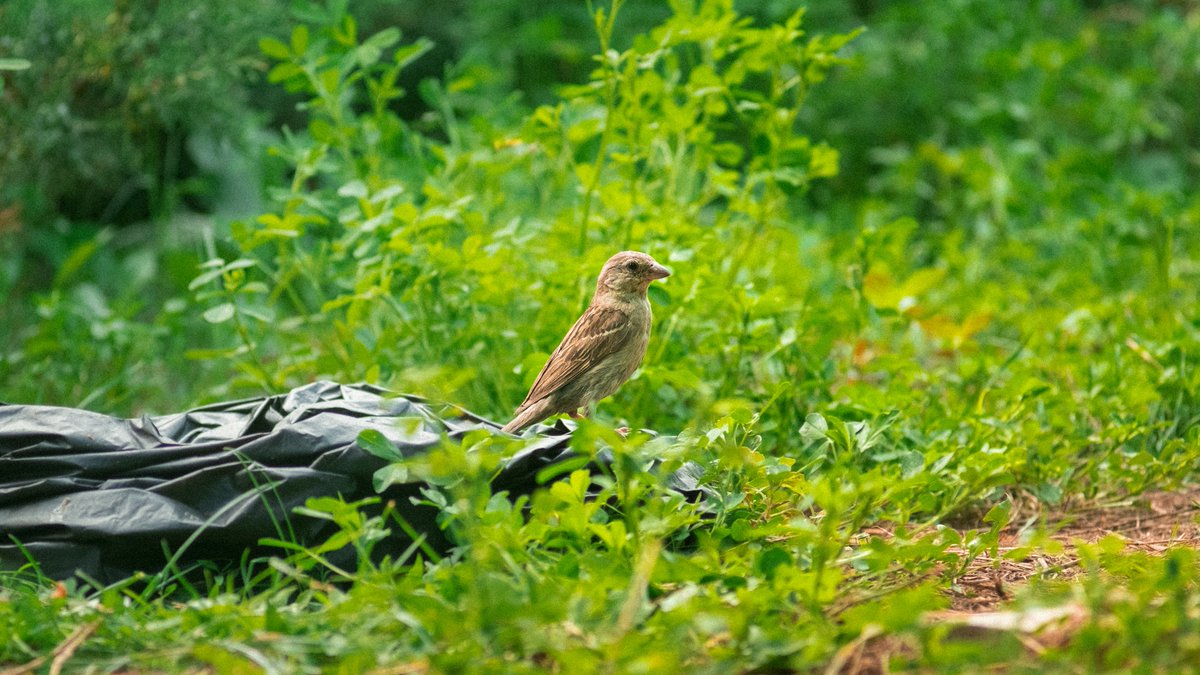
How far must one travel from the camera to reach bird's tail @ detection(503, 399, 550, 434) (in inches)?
159

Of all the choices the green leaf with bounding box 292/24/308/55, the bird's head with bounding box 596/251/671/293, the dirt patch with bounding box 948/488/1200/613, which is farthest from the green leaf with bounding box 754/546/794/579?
the green leaf with bounding box 292/24/308/55

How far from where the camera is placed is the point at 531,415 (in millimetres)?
4109

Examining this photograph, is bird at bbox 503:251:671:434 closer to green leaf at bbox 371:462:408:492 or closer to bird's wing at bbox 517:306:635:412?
bird's wing at bbox 517:306:635:412

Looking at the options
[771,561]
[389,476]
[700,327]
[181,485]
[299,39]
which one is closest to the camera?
[771,561]

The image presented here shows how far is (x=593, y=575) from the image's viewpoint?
277 centimetres

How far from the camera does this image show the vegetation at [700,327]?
8.68 feet

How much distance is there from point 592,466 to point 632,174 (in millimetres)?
1727

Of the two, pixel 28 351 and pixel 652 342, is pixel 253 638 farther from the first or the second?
pixel 28 351

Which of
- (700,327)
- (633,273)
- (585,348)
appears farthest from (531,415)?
(700,327)

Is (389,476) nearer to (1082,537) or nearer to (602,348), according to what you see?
(602,348)

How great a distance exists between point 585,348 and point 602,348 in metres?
0.06

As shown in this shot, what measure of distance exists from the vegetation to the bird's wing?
22cm

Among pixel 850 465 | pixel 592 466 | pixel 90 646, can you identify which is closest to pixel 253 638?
pixel 90 646

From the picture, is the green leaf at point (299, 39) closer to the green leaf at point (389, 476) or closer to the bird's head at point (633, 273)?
the bird's head at point (633, 273)
